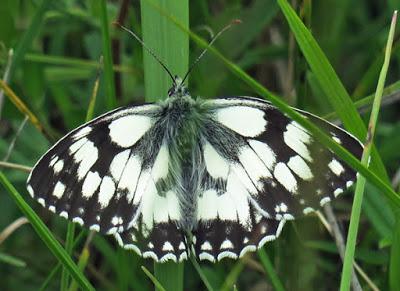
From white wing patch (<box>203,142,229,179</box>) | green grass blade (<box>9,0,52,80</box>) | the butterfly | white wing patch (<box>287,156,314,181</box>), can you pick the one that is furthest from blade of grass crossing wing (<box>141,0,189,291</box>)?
green grass blade (<box>9,0,52,80</box>)

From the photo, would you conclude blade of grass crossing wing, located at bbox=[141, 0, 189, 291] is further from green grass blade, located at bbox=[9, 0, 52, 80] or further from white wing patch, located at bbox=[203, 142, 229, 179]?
green grass blade, located at bbox=[9, 0, 52, 80]

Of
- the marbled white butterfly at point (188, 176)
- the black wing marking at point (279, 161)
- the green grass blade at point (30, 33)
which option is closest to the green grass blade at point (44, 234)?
the marbled white butterfly at point (188, 176)

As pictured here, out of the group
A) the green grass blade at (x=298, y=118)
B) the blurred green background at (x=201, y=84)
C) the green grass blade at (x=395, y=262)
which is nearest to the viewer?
the green grass blade at (x=298, y=118)

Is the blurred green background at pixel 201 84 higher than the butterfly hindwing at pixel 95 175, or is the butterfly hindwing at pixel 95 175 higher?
the blurred green background at pixel 201 84

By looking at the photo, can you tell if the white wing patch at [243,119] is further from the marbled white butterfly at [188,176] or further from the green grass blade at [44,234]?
the green grass blade at [44,234]

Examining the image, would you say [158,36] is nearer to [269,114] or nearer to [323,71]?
[269,114]

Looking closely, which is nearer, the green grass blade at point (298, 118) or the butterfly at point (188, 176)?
the green grass blade at point (298, 118)
